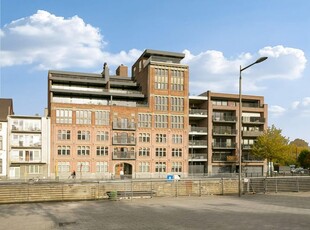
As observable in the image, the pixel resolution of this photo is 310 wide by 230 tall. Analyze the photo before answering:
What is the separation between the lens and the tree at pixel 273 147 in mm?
67312

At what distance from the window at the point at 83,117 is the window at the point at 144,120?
10.4 m

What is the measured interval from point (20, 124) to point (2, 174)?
9.35 metres

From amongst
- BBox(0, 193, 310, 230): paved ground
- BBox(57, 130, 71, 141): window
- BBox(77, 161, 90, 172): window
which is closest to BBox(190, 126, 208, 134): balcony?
BBox(77, 161, 90, 172): window

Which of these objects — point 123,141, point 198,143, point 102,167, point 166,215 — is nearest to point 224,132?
point 198,143

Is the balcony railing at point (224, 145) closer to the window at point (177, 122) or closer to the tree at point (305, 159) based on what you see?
the window at point (177, 122)

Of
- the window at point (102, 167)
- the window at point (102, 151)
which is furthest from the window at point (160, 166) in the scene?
the window at point (102, 151)

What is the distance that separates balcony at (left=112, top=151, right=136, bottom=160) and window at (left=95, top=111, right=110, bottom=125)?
21.2 feet

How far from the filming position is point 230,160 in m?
74.2

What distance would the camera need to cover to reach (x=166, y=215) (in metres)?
20.5

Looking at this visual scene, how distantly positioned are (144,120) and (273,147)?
26423mm

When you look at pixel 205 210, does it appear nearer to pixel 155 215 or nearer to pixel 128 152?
pixel 155 215

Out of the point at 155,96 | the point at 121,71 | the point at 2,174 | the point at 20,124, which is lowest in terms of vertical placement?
the point at 2,174

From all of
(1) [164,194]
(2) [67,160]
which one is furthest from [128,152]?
(1) [164,194]

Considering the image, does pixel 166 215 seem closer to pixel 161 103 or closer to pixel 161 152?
pixel 161 152
